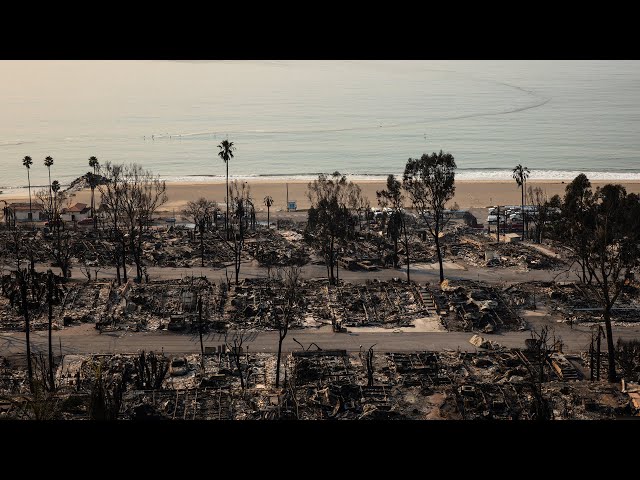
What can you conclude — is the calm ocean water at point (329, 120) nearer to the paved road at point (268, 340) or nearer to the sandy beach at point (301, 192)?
the sandy beach at point (301, 192)

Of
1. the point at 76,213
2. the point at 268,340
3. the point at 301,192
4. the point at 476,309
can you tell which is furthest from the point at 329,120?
the point at 268,340

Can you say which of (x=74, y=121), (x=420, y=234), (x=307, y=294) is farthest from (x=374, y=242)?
(x=74, y=121)

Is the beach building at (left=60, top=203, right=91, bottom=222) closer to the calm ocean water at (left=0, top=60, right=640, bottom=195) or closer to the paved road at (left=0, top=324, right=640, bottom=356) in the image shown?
the calm ocean water at (left=0, top=60, right=640, bottom=195)

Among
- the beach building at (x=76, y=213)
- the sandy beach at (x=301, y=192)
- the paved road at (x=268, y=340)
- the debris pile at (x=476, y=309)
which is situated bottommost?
the paved road at (x=268, y=340)

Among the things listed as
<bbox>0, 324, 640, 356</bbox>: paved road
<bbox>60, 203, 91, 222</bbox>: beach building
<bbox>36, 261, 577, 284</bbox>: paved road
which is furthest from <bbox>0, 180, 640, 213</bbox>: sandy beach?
<bbox>0, 324, 640, 356</bbox>: paved road

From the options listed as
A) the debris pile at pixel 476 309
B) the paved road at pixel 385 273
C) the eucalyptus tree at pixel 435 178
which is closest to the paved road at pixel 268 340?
the debris pile at pixel 476 309

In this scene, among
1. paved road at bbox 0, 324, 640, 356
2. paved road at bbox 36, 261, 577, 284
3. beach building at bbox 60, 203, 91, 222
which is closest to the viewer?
paved road at bbox 0, 324, 640, 356

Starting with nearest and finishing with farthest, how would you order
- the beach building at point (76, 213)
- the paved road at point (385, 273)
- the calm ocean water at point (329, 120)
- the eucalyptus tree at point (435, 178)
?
1. the eucalyptus tree at point (435, 178)
2. the paved road at point (385, 273)
3. the beach building at point (76, 213)
4. the calm ocean water at point (329, 120)
